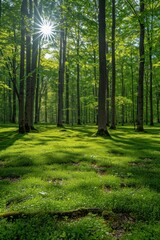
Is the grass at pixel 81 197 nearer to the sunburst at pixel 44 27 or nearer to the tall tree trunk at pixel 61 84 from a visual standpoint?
the sunburst at pixel 44 27

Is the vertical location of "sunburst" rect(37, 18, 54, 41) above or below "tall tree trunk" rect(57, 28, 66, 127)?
above

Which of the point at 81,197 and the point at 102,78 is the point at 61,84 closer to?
the point at 102,78

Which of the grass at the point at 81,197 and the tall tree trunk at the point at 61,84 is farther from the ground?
the tall tree trunk at the point at 61,84

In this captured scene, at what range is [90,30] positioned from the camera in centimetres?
2286

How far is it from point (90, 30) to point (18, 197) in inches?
821

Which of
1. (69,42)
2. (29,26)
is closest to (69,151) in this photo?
(29,26)

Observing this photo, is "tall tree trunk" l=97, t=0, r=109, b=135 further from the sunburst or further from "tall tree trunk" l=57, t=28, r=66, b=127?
"tall tree trunk" l=57, t=28, r=66, b=127

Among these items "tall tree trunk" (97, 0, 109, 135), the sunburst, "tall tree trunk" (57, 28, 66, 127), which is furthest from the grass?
"tall tree trunk" (57, 28, 66, 127)

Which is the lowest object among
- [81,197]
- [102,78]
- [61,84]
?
[81,197]

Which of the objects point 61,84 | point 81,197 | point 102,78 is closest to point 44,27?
point 61,84

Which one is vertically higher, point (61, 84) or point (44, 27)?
point (44, 27)

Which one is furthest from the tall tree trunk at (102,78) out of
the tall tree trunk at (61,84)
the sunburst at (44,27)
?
the tall tree trunk at (61,84)

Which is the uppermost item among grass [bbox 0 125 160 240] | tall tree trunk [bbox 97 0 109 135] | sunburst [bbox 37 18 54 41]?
sunburst [bbox 37 18 54 41]

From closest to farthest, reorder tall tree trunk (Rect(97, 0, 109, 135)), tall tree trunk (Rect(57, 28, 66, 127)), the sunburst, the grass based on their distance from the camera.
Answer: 1. the grass
2. tall tree trunk (Rect(97, 0, 109, 135))
3. the sunburst
4. tall tree trunk (Rect(57, 28, 66, 127))
